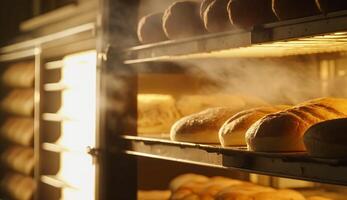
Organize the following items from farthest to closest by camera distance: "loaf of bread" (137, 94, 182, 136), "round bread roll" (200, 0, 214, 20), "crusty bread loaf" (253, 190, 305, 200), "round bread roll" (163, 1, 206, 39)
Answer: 1. "loaf of bread" (137, 94, 182, 136)
2. "crusty bread loaf" (253, 190, 305, 200)
3. "round bread roll" (163, 1, 206, 39)
4. "round bread roll" (200, 0, 214, 20)

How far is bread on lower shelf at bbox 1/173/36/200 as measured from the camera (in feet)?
12.9

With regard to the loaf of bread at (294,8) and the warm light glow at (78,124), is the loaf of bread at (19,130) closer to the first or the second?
the warm light glow at (78,124)

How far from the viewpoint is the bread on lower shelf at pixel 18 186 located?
395 centimetres

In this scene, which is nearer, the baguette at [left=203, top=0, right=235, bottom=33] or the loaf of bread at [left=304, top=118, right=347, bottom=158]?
the loaf of bread at [left=304, top=118, right=347, bottom=158]

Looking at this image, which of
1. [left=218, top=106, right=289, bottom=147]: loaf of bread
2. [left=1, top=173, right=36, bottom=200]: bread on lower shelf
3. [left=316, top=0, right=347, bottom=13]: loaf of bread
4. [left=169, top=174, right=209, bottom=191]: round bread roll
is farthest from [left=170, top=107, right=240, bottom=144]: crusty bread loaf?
[left=1, top=173, right=36, bottom=200]: bread on lower shelf

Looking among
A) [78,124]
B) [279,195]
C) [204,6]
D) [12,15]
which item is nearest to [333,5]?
[204,6]

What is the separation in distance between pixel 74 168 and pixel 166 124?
2.21 ft

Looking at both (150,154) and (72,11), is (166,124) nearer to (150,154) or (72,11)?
(150,154)

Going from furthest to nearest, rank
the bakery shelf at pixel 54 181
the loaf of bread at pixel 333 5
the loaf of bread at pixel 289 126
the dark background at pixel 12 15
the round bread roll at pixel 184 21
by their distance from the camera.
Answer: the dark background at pixel 12 15 → the bakery shelf at pixel 54 181 → the round bread roll at pixel 184 21 → the loaf of bread at pixel 289 126 → the loaf of bread at pixel 333 5

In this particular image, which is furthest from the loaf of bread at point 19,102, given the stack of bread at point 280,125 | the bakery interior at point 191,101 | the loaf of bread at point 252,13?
the loaf of bread at point 252,13

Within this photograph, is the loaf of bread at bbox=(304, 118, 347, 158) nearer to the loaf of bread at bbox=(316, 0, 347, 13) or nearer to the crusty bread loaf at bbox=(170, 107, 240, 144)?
the loaf of bread at bbox=(316, 0, 347, 13)

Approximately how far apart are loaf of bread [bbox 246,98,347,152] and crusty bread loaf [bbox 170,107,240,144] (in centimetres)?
35

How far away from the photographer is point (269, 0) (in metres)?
1.68

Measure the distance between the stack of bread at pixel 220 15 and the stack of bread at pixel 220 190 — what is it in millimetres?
643
